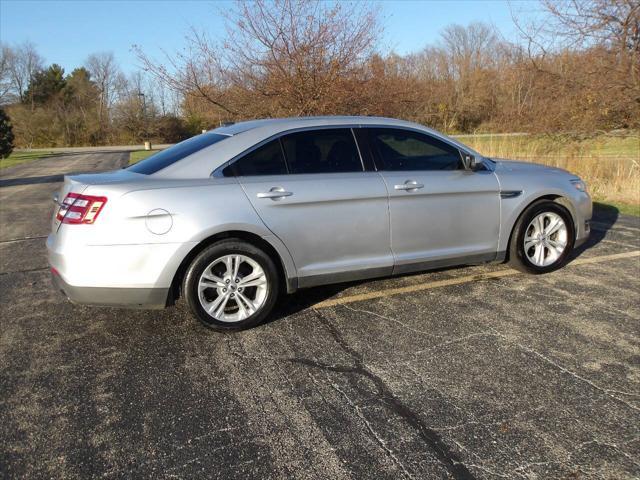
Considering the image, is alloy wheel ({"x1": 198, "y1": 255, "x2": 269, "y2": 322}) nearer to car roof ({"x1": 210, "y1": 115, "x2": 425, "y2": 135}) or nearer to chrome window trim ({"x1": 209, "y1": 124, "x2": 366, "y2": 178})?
chrome window trim ({"x1": 209, "y1": 124, "x2": 366, "y2": 178})

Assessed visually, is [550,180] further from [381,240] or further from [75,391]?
[75,391]

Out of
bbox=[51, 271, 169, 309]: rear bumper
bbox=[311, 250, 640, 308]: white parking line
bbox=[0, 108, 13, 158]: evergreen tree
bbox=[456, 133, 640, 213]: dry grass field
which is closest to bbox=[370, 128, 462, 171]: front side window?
bbox=[311, 250, 640, 308]: white parking line

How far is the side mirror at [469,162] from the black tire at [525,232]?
2.35 ft

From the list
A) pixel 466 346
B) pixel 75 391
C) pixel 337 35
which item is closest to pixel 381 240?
pixel 466 346

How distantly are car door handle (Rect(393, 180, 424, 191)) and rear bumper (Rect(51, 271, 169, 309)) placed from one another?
2.06 m

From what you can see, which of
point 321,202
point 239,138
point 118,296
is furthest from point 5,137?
point 321,202

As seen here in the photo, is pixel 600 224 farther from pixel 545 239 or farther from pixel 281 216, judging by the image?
pixel 281 216

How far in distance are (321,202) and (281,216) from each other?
13.7 inches

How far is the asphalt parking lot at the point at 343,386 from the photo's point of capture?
95.9 inches

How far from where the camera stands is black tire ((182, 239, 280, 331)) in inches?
147

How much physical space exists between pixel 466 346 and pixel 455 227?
4.41ft

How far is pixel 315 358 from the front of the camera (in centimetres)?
346

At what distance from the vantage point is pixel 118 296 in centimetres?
363

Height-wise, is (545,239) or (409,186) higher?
(409,186)
